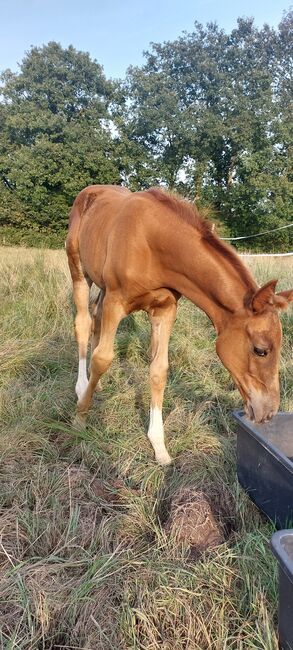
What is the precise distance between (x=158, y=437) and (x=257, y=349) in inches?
41.3

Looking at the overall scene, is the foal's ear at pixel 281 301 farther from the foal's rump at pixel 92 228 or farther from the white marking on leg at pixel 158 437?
the foal's rump at pixel 92 228

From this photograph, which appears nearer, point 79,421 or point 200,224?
point 200,224

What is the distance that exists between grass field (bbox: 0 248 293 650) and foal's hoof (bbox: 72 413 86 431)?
0.19 ft

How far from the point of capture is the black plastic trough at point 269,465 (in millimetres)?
1858

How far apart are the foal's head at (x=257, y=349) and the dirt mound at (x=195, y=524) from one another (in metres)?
0.51

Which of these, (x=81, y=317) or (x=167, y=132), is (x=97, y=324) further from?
(x=167, y=132)

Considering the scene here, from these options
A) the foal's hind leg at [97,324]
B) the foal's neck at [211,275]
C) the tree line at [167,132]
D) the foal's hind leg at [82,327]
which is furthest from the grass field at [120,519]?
the tree line at [167,132]

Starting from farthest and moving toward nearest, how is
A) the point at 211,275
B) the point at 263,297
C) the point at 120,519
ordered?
the point at 211,275 < the point at 120,519 < the point at 263,297

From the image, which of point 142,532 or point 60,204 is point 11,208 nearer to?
point 60,204

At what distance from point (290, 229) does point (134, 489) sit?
82.4 ft

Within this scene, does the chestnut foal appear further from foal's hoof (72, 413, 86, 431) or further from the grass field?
the grass field

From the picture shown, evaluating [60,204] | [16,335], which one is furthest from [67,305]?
[60,204]

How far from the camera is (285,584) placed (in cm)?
122

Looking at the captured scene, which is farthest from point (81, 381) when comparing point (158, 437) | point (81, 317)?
point (158, 437)
